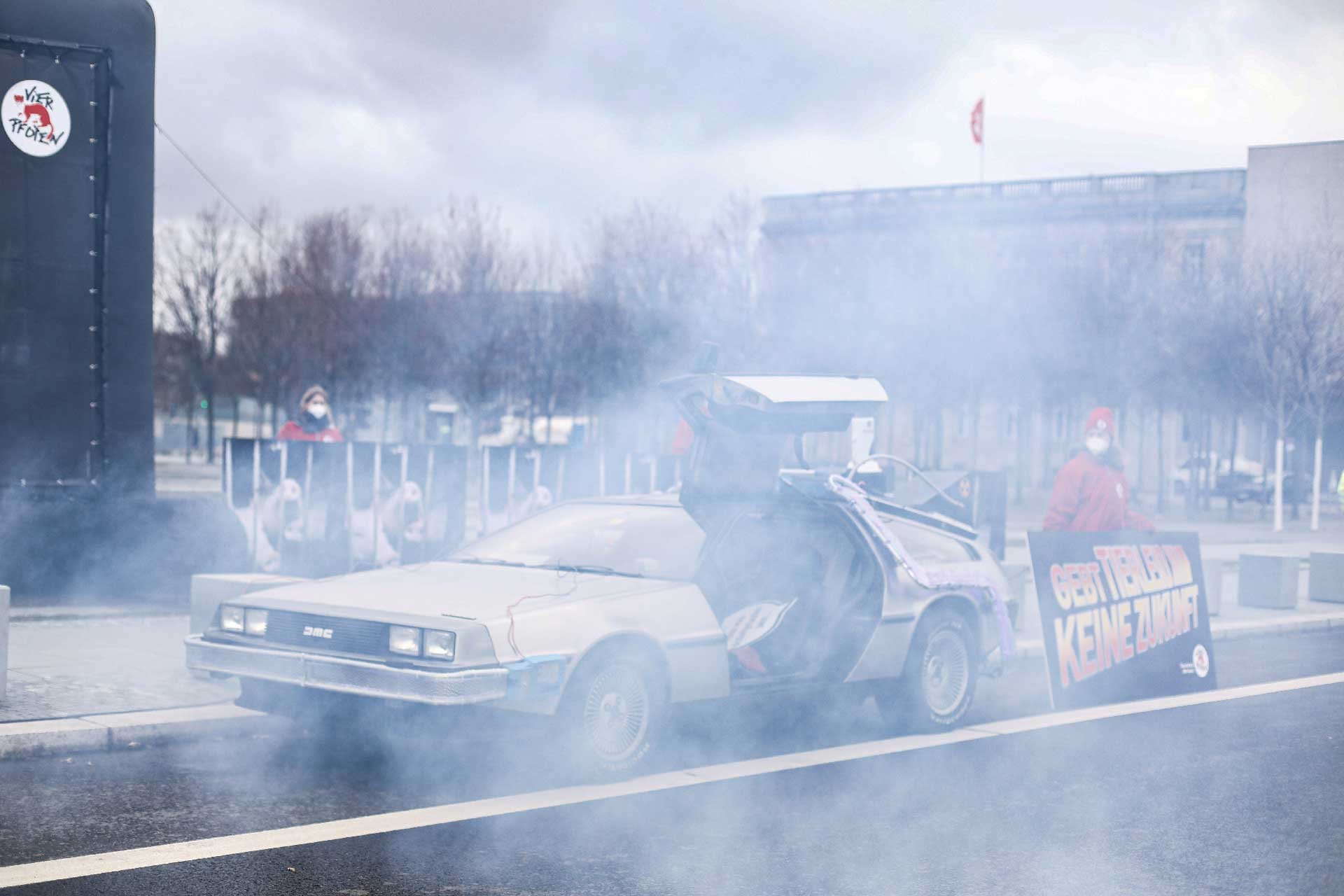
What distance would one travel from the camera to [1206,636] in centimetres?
983

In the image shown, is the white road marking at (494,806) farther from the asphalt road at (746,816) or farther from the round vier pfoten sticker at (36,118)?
the round vier pfoten sticker at (36,118)

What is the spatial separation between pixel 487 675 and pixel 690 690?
1094 millimetres

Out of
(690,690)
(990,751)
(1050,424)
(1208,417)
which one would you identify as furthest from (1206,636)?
(1050,424)

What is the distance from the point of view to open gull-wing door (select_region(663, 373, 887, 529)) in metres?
6.91

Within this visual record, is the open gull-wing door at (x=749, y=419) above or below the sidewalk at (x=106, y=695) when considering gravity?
above

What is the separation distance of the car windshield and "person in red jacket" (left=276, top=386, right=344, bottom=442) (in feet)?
16.1

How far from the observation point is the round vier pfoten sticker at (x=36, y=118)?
10.6m

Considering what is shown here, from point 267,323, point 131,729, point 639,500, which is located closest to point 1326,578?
point 639,500

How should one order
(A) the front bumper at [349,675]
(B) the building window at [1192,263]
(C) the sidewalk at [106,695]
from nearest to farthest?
1. (A) the front bumper at [349,675]
2. (C) the sidewalk at [106,695]
3. (B) the building window at [1192,263]

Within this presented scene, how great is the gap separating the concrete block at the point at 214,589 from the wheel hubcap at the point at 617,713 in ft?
8.65

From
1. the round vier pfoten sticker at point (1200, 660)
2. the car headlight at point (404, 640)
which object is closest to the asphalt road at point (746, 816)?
the car headlight at point (404, 640)

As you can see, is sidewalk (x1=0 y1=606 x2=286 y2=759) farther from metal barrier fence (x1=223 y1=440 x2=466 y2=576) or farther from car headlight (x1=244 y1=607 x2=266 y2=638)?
metal barrier fence (x1=223 y1=440 x2=466 y2=576)

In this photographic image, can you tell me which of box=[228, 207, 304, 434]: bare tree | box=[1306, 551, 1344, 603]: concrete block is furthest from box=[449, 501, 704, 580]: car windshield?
box=[228, 207, 304, 434]: bare tree

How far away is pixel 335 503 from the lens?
1179cm
